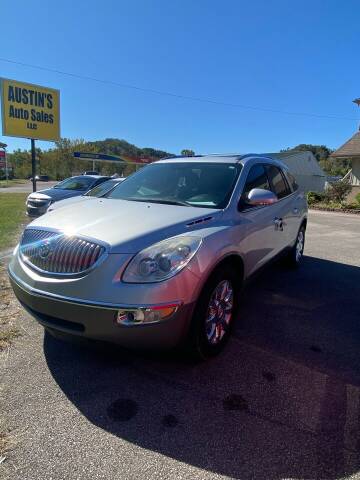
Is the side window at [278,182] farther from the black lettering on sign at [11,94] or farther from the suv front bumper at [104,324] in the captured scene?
the black lettering on sign at [11,94]

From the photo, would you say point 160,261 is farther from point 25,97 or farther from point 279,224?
point 25,97

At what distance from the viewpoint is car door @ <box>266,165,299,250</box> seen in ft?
15.1

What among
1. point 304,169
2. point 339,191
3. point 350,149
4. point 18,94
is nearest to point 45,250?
point 18,94

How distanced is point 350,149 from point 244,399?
2282 cm

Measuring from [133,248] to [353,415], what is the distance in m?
1.92

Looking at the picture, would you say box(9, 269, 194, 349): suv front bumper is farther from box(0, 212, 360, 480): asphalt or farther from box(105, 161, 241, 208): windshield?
box(105, 161, 241, 208): windshield

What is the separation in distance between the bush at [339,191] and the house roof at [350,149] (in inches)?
115

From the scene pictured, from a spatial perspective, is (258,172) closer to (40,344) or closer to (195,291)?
(195,291)

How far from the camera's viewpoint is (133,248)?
2383mm

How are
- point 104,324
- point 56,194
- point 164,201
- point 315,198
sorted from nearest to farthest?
point 104,324 → point 164,201 → point 56,194 → point 315,198

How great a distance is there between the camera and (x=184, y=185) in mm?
3736

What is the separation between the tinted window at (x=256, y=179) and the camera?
11.9 feet

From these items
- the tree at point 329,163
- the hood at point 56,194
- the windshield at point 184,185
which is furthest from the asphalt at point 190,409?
the tree at point 329,163

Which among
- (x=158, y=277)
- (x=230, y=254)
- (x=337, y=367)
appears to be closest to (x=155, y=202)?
(x=230, y=254)
